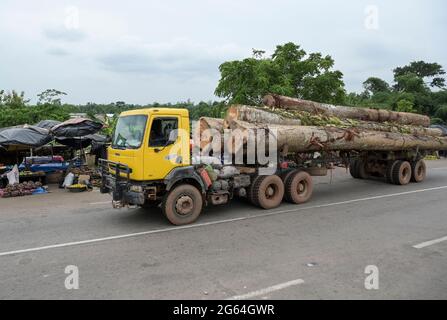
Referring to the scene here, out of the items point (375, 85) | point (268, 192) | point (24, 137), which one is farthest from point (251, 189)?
point (375, 85)

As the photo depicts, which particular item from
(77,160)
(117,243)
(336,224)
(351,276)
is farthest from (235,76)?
(351,276)

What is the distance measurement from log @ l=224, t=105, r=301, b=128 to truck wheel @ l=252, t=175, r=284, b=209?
1488 millimetres

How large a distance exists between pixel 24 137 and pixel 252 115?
8.55m

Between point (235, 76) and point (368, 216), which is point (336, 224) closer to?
point (368, 216)

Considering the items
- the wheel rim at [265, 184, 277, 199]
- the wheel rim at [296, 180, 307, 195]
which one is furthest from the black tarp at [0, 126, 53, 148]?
the wheel rim at [296, 180, 307, 195]

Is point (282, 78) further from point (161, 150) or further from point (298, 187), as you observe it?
point (161, 150)

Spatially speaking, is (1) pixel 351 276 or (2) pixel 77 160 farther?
(2) pixel 77 160

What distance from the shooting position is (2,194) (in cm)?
1123

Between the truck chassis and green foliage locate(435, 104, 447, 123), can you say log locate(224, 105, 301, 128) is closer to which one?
the truck chassis

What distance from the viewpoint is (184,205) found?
7.56 metres

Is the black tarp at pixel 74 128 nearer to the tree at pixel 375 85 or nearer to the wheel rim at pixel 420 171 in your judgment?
A: the wheel rim at pixel 420 171
